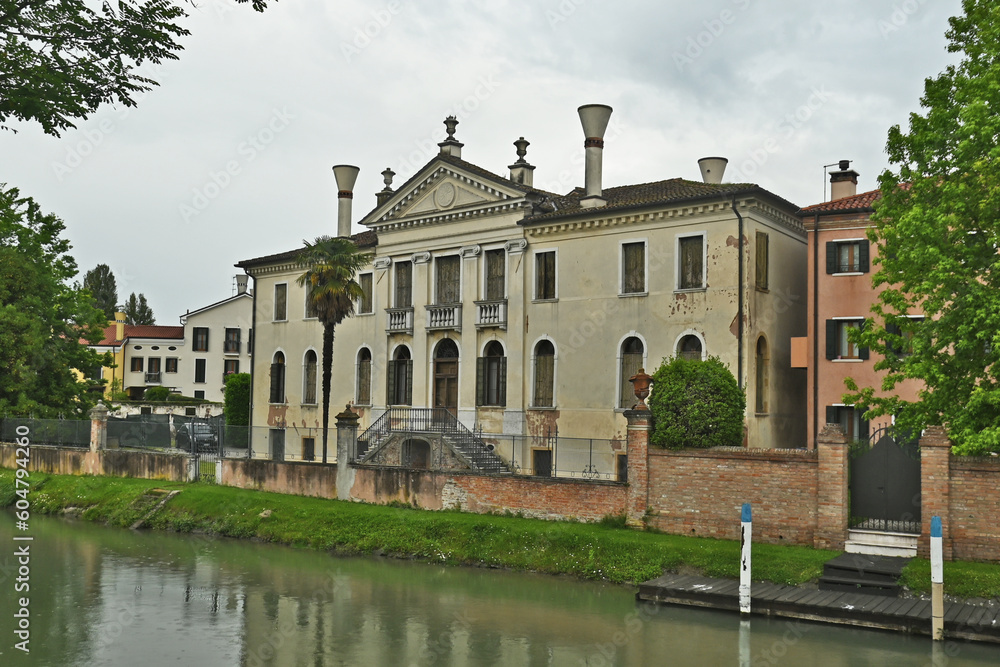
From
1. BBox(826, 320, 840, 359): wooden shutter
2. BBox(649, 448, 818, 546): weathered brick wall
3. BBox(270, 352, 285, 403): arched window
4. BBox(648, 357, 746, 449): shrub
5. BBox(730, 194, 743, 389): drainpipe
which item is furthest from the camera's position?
BBox(270, 352, 285, 403): arched window

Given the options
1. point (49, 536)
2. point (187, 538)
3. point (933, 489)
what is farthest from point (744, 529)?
point (49, 536)

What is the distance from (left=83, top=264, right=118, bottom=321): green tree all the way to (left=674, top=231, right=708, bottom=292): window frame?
65.2 metres

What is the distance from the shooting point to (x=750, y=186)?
26172mm

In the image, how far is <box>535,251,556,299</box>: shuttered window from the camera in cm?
3028

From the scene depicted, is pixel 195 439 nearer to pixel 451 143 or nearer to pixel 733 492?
pixel 451 143

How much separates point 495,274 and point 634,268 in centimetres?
522

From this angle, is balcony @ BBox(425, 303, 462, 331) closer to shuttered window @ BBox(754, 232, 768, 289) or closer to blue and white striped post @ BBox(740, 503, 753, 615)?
shuttered window @ BBox(754, 232, 768, 289)

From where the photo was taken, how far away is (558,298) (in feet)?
98.3

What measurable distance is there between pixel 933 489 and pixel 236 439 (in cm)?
2173

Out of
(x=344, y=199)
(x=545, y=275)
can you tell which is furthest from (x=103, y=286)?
(x=545, y=275)

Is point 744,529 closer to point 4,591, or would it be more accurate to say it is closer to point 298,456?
point 4,591

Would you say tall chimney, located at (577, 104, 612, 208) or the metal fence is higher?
tall chimney, located at (577, 104, 612, 208)

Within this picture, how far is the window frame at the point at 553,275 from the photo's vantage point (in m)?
30.0

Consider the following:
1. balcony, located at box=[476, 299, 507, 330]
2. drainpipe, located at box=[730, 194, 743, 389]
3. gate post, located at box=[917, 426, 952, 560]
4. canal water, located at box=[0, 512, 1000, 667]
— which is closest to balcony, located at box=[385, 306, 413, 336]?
balcony, located at box=[476, 299, 507, 330]
